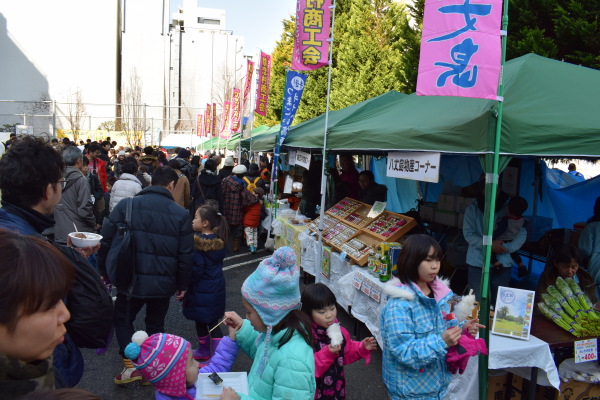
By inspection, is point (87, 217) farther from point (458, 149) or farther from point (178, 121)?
point (178, 121)

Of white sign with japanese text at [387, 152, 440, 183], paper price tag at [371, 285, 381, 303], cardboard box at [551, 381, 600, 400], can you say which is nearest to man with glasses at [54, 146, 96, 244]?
paper price tag at [371, 285, 381, 303]

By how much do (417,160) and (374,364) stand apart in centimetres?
215

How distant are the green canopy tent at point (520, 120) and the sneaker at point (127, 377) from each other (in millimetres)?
3256

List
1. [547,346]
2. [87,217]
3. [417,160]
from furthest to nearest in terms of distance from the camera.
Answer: [87,217], [417,160], [547,346]

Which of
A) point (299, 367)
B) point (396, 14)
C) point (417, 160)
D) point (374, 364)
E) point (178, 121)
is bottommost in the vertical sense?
point (374, 364)

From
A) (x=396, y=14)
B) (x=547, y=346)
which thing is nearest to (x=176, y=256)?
(x=547, y=346)

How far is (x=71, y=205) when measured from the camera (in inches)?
195

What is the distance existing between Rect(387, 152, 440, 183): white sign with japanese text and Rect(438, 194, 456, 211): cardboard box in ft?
6.68

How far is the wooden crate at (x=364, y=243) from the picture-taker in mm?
5113

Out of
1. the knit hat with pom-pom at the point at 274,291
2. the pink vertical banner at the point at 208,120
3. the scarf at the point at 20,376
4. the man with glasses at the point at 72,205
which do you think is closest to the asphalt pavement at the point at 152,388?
the man with glasses at the point at 72,205

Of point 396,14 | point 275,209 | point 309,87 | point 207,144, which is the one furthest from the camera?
point 207,144

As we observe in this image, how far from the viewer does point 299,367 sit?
6.25 feet

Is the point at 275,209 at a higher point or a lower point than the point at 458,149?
lower

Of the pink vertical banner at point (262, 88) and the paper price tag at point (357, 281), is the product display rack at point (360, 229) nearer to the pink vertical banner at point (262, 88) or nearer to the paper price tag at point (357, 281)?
the paper price tag at point (357, 281)
